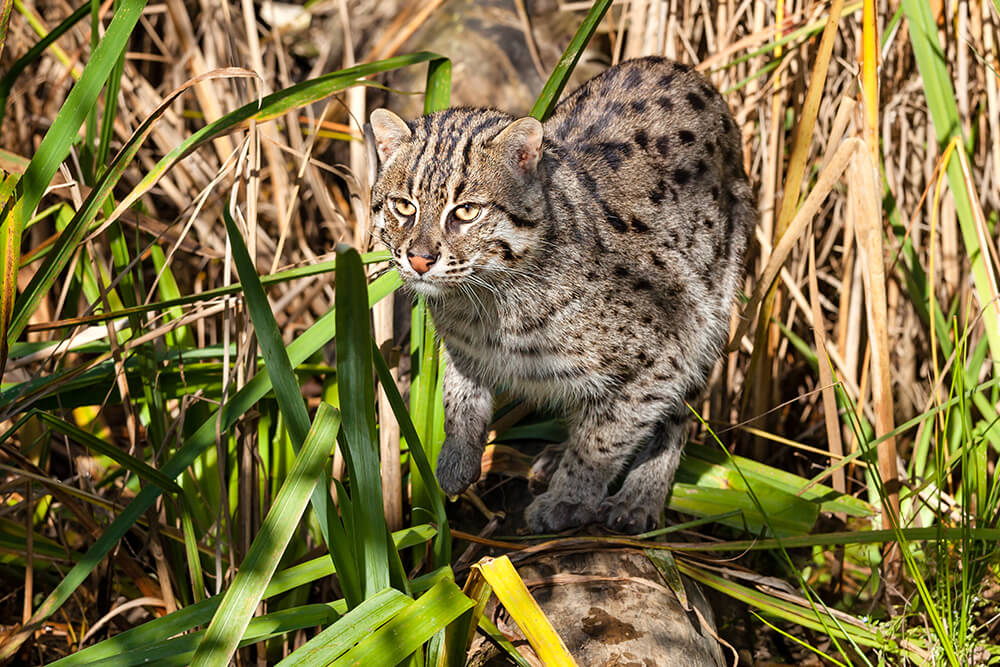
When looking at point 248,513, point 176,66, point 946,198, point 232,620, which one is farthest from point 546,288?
point 176,66

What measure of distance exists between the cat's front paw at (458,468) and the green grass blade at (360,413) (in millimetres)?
1033

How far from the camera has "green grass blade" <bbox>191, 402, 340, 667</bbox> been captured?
207 centimetres

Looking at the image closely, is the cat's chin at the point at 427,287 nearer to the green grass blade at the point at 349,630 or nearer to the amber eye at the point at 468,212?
the amber eye at the point at 468,212

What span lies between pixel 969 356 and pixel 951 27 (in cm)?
141

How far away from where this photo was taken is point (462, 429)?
11.5 feet

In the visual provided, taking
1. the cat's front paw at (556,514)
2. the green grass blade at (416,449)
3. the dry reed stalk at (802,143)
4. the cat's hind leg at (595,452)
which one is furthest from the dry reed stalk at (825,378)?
the green grass blade at (416,449)

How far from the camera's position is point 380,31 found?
19.4 feet

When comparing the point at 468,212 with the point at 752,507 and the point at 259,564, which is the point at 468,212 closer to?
the point at 259,564

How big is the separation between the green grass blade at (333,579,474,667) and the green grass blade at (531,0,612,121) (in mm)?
1689

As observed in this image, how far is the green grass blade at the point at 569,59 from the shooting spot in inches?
121

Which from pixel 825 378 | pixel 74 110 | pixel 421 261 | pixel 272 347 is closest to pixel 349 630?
pixel 272 347

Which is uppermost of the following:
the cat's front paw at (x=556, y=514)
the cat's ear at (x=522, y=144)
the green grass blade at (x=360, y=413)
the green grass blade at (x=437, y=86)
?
the green grass blade at (x=437, y=86)

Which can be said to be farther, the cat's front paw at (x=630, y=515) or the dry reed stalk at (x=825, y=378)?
the cat's front paw at (x=630, y=515)

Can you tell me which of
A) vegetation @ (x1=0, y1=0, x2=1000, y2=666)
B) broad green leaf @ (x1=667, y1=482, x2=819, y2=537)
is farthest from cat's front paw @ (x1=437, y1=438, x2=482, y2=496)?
broad green leaf @ (x1=667, y1=482, x2=819, y2=537)
